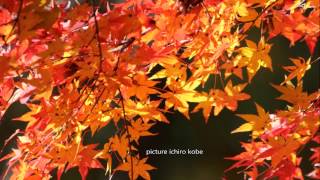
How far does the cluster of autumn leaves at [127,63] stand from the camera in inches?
36.9

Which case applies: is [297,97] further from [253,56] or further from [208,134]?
[208,134]

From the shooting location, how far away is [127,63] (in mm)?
991

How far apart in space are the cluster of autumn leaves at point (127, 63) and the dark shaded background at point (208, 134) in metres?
1.37

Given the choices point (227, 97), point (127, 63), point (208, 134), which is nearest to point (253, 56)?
point (227, 97)

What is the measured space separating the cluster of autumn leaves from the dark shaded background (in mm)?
1368

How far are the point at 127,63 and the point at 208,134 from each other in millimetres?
1906

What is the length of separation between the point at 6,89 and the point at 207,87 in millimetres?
1719

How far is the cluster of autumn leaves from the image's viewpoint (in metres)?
0.94

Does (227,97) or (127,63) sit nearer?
(127,63)

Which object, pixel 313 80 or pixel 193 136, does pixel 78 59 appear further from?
pixel 313 80

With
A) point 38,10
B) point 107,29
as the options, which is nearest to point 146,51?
point 107,29

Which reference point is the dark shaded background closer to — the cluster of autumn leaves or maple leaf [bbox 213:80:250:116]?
the cluster of autumn leaves

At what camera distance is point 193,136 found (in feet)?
9.27

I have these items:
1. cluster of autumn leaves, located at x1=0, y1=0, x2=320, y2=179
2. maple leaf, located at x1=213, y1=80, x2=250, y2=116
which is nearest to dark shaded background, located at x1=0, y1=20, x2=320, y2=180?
cluster of autumn leaves, located at x1=0, y1=0, x2=320, y2=179
